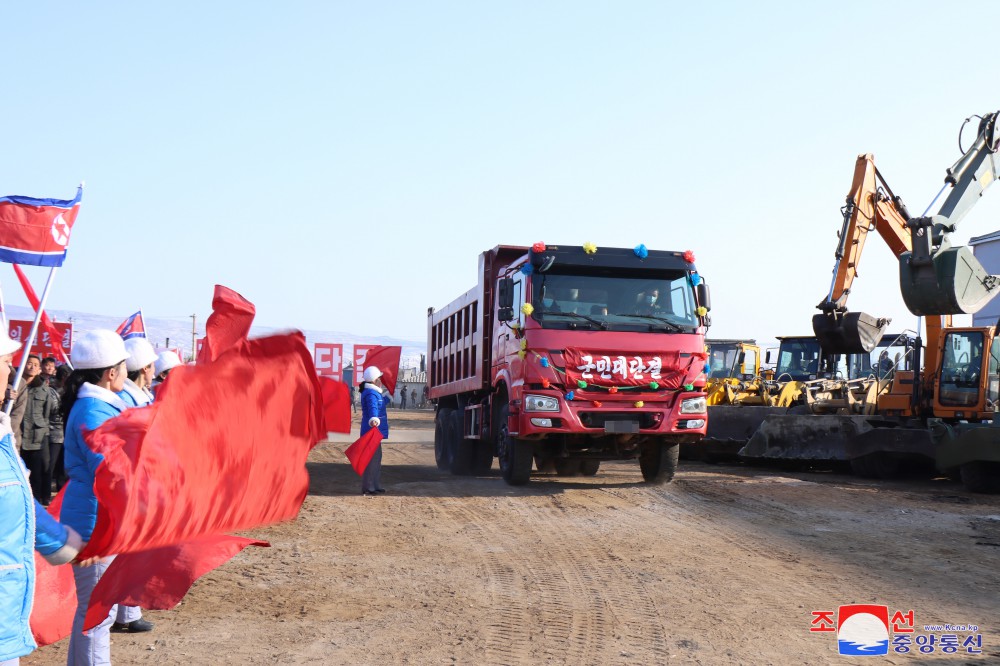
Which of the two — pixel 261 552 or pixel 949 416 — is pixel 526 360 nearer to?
pixel 261 552

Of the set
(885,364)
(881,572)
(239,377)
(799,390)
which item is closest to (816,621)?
(881,572)

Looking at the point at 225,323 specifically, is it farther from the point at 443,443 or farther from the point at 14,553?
the point at 443,443

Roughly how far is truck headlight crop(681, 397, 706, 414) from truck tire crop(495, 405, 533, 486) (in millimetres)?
2056

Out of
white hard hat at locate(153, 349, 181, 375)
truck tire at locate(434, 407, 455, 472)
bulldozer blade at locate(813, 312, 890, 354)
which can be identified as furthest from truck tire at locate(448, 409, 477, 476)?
white hard hat at locate(153, 349, 181, 375)

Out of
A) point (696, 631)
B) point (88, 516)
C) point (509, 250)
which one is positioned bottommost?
point (696, 631)

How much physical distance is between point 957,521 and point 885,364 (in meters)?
7.71

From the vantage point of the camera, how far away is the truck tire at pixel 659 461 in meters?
13.5

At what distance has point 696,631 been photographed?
19.6 feet

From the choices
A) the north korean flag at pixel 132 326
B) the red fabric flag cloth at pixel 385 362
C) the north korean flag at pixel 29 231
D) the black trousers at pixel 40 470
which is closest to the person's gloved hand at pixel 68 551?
the north korean flag at pixel 29 231

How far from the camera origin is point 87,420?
4.38 m

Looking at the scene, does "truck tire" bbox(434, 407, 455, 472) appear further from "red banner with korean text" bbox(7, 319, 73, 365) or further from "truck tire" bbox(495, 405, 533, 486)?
"red banner with korean text" bbox(7, 319, 73, 365)

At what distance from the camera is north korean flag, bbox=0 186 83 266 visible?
36.1 feet

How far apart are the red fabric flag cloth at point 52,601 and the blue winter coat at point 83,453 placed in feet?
0.98

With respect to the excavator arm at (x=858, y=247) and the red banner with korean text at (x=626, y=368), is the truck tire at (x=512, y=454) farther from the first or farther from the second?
the excavator arm at (x=858, y=247)
